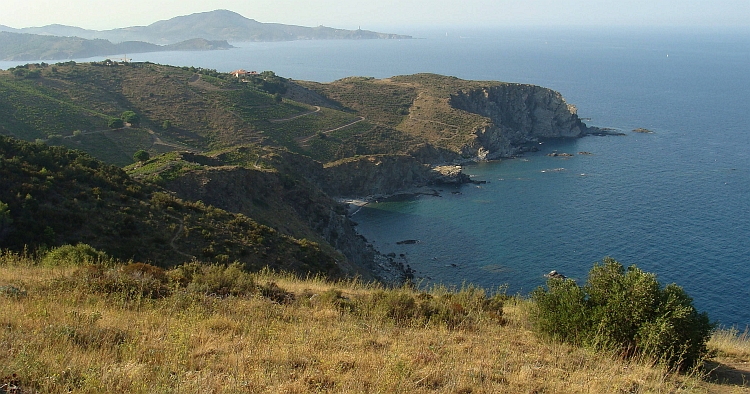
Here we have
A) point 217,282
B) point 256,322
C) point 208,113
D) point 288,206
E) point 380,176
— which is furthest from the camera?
point 208,113

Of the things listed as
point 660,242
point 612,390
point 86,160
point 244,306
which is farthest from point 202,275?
point 660,242

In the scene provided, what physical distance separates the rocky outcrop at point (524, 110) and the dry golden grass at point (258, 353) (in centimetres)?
9843

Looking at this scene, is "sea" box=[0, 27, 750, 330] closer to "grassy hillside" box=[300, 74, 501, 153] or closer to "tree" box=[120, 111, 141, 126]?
"grassy hillside" box=[300, 74, 501, 153]

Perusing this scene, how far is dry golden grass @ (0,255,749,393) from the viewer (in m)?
5.62

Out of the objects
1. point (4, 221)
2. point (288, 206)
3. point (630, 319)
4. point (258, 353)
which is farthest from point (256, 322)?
point (288, 206)

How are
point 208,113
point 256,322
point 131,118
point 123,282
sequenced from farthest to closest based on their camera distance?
point 208,113, point 131,118, point 123,282, point 256,322

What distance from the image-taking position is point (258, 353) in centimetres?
672

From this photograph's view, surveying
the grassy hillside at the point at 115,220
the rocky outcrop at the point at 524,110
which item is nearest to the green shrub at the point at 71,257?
the grassy hillside at the point at 115,220

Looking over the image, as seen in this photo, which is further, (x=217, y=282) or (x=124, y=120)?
(x=124, y=120)

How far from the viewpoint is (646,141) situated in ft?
320

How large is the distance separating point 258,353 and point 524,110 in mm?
110252

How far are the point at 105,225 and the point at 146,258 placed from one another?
3127 millimetres

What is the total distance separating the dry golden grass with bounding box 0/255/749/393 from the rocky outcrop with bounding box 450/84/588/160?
323 ft

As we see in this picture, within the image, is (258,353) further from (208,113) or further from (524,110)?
(524,110)
